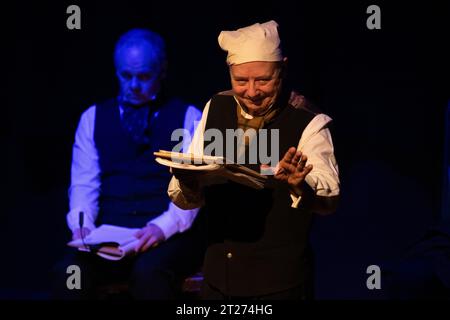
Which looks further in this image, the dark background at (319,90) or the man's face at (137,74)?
the dark background at (319,90)

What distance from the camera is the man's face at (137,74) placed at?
3.90 meters

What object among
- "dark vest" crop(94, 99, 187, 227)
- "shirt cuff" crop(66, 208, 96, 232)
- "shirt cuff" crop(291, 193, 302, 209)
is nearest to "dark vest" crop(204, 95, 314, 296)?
"shirt cuff" crop(291, 193, 302, 209)

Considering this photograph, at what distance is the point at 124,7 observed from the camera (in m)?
4.24

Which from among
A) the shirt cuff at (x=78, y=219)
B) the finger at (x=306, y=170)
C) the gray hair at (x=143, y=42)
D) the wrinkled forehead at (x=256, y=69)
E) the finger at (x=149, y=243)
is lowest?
the finger at (x=149, y=243)

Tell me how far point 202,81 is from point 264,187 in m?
1.40

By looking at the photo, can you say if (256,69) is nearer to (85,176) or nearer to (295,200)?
(295,200)

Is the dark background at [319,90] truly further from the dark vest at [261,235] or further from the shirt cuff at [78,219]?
the dark vest at [261,235]

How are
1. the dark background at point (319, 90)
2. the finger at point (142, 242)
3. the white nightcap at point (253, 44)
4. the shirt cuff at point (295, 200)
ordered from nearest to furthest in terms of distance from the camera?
the shirt cuff at point (295, 200), the white nightcap at point (253, 44), the finger at point (142, 242), the dark background at point (319, 90)

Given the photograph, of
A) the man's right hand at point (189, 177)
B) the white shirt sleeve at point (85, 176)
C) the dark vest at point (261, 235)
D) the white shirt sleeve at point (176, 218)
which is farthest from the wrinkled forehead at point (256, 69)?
the white shirt sleeve at point (85, 176)

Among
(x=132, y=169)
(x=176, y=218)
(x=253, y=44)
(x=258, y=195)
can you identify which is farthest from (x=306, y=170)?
(x=132, y=169)

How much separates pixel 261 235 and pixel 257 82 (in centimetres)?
55

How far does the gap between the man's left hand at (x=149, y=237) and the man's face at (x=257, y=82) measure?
1.05 m

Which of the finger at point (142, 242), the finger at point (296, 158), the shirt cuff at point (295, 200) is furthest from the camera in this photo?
the finger at point (142, 242)

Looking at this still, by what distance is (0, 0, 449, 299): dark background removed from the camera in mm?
4094
